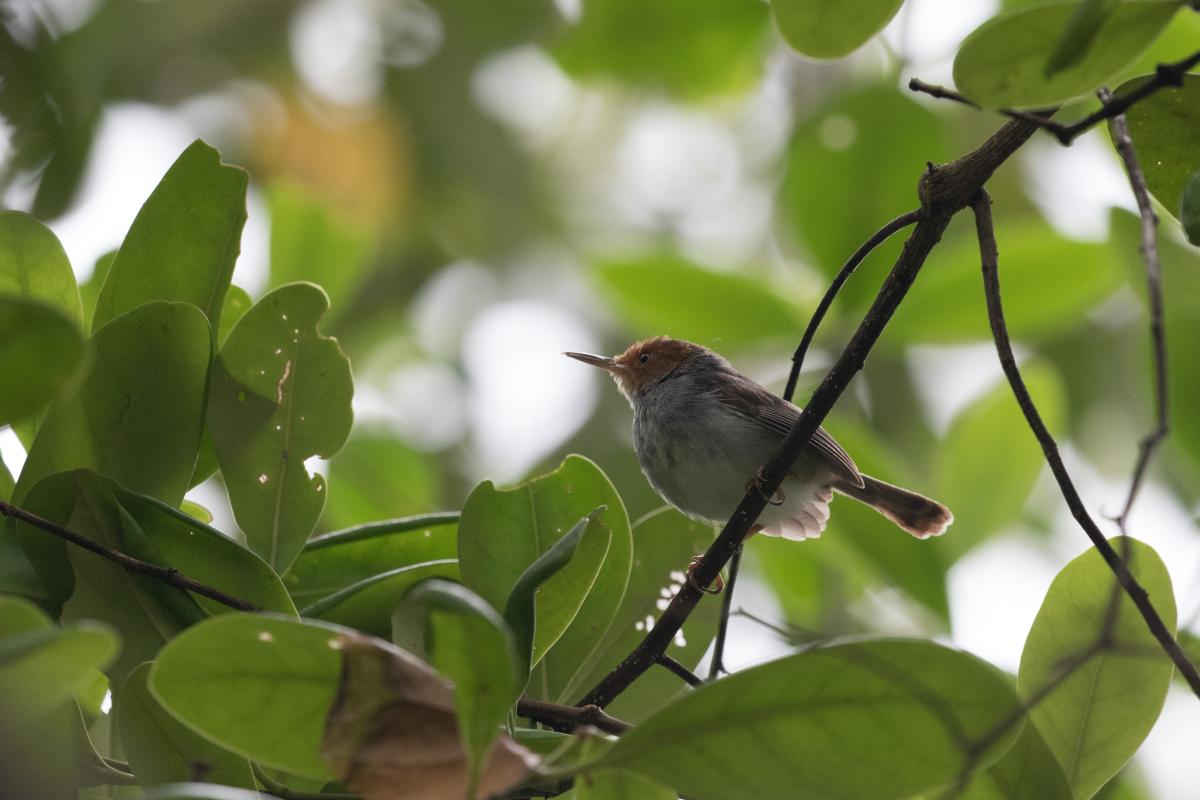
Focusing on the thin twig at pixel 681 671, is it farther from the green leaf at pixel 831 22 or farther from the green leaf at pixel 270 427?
the green leaf at pixel 831 22

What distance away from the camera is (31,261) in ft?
6.45

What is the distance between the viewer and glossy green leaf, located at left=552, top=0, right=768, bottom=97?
4.82 metres

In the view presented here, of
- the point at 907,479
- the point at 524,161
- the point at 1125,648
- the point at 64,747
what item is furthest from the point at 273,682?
the point at 524,161

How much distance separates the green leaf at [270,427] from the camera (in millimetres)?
2043

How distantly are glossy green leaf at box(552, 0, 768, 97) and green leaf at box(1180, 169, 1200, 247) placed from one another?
11.1 ft

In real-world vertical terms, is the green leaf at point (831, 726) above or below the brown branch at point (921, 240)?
below

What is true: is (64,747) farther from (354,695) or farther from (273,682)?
(354,695)

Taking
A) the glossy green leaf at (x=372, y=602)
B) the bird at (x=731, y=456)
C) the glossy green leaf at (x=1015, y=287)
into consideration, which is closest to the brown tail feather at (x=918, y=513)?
the bird at (x=731, y=456)

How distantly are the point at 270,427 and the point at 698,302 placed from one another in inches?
62.6

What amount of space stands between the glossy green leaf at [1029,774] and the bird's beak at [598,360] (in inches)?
119

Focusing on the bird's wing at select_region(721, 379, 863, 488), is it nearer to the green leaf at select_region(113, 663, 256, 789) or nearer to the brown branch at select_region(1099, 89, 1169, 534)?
the brown branch at select_region(1099, 89, 1169, 534)

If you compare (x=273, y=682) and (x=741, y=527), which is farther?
(x=741, y=527)

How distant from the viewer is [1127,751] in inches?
73.7

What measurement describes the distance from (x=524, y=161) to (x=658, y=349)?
2259 mm
